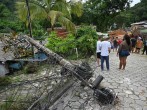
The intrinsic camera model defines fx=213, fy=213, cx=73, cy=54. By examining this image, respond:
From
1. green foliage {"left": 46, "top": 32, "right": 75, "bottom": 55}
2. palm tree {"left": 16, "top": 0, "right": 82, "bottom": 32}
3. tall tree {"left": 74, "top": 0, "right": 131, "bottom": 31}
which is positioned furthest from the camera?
tall tree {"left": 74, "top": 0, "right": 131, "bottom": 31}

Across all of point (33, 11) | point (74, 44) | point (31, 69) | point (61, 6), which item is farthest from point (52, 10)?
point (31, 69)

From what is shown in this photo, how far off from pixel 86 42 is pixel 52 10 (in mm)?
4564

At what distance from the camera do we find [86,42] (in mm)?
14156

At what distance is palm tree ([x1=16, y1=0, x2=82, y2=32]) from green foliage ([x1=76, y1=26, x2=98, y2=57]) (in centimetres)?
137

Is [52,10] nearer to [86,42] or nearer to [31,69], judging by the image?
[86,42]

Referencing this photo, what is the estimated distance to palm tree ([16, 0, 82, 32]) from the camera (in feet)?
49.7

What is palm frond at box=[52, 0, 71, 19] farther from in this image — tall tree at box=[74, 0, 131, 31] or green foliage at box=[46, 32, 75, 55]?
tall tree at box=[74, 0, 131, 31]

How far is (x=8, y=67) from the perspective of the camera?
12.3 meters

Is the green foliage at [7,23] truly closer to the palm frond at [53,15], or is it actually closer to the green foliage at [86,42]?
the palm frond at [53,15]

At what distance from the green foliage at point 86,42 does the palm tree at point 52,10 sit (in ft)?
4.51

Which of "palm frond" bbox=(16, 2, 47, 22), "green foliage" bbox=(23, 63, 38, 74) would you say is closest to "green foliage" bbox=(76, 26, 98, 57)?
"palm frond" bbox=(16, 2, 47, 22)

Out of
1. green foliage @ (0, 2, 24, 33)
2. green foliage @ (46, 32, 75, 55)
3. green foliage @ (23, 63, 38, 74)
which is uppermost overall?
green foliage @ (0, 2, 24, 33)

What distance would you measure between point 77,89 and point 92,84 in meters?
1.74

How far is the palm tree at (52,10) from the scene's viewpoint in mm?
15147
